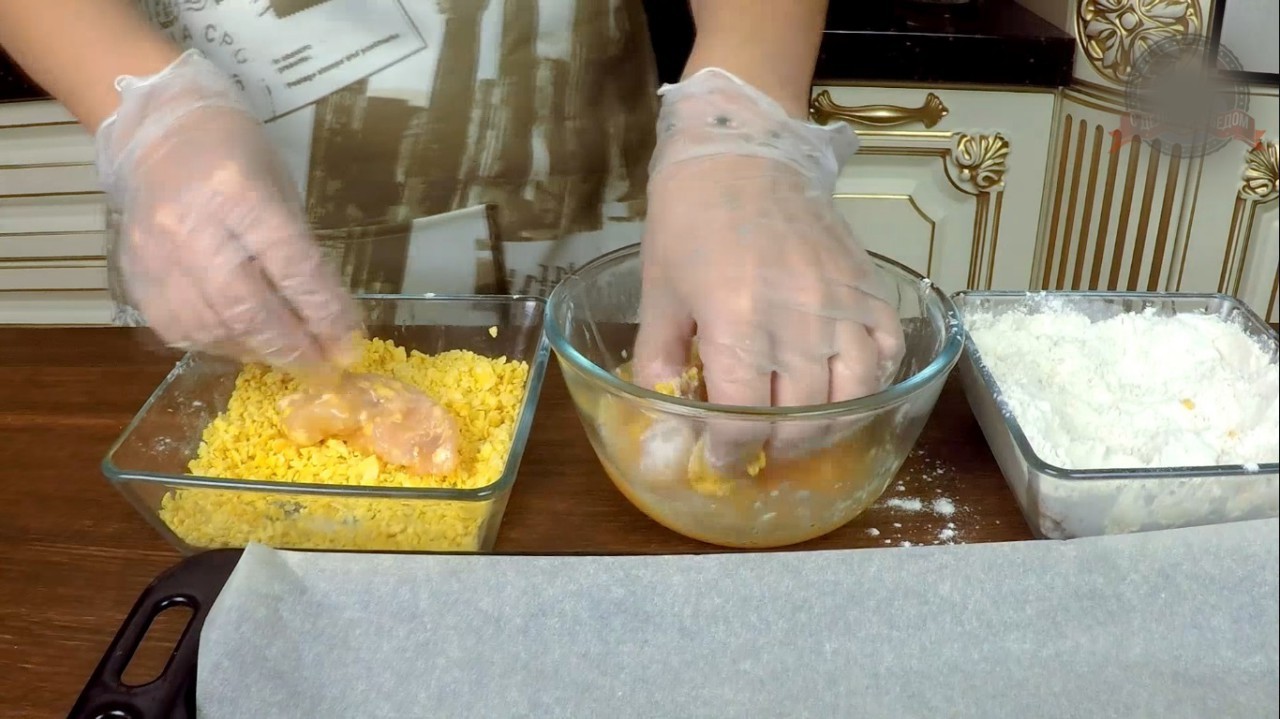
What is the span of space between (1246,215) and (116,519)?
21.7 inches

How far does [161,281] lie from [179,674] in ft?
0.81

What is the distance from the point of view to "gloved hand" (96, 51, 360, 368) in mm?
515

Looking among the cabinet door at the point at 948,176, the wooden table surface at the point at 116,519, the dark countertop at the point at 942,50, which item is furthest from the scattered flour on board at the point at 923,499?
the dark countertop at the point at 942,50

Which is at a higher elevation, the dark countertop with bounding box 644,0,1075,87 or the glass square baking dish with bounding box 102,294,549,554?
the dark countertop with bounding box 644,0,1075,87

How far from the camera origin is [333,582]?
0.41 metres

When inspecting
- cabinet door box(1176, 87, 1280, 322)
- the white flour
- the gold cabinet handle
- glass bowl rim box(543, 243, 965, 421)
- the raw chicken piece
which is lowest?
the gold cabinet handle

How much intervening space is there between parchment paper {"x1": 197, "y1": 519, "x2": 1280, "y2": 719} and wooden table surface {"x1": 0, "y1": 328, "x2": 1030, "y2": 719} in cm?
6

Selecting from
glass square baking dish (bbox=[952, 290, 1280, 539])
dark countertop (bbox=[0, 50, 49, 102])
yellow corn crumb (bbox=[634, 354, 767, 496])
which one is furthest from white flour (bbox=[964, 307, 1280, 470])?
dark countertop (bbox=[0, 50, 49, 102])

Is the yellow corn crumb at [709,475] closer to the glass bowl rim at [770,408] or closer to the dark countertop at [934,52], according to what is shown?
the glass bowl rim at [770,408]

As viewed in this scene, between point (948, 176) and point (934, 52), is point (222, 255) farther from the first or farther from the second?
point (948, 176)

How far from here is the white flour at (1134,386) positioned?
431 mm

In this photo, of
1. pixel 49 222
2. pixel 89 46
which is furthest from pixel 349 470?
pixel 49 222

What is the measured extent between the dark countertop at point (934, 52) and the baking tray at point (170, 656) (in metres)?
1.01

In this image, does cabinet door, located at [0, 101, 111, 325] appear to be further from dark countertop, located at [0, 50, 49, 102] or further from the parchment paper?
the parchment paper
